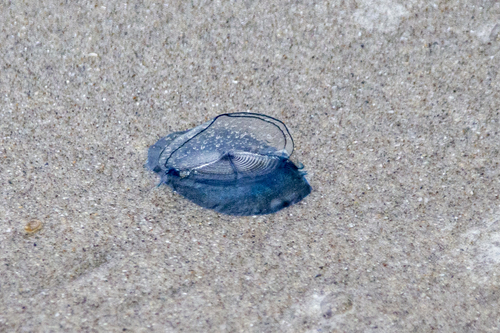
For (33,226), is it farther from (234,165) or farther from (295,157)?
(295,157)

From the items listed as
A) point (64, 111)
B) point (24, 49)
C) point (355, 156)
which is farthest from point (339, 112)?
point (24, 49)

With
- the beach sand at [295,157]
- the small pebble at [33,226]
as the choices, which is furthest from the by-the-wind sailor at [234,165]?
the small pebble at [33,226]

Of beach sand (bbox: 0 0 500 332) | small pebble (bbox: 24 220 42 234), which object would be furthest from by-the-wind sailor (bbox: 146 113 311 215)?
small pebble (bbox: 24 220 42 234)

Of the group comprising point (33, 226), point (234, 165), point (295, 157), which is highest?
point (295, 157)

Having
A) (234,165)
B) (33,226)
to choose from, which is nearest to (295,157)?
(234,165)

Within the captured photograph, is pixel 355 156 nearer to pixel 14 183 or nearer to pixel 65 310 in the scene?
pixel 65 310

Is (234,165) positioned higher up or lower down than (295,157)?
lower down

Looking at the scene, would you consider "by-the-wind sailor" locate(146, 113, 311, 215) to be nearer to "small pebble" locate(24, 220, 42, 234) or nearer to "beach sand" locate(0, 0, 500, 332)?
"beach sand" locate(0, 0, 500, 332)

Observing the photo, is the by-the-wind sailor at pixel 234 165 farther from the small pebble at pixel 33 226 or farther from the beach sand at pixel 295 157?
the small pebble at pixel 33 226
